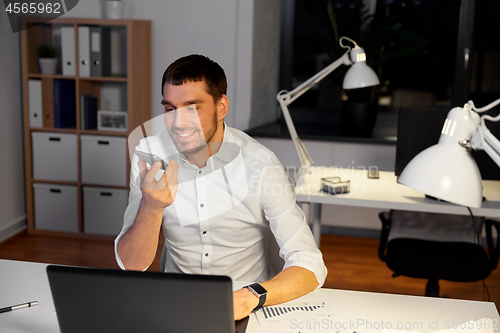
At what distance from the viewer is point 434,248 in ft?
7.40

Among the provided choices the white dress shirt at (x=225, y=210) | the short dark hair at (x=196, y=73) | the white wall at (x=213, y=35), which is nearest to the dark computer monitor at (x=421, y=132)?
the white dress shirt at (x=225, y=210)

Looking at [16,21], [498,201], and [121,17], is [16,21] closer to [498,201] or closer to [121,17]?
[121,17]

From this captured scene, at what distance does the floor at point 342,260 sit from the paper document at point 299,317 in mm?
1558

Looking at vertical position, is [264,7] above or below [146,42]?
above

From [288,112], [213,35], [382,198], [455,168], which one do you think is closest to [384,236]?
[382,198]

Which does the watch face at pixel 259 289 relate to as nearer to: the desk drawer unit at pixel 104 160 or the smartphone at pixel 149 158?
the smartphone at pixel 149 158

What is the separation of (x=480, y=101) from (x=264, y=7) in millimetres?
1816

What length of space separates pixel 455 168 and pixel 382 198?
4.86 feet

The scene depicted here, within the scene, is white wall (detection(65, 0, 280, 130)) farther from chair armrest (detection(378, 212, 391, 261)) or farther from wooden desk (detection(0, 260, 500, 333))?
wooden desk (detection(0, 260, 500, 333))

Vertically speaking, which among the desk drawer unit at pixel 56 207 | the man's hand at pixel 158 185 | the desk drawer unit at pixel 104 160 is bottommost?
the desk drawer unit at pixel 56 207

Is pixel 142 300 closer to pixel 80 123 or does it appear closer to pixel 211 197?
pixel 211 197

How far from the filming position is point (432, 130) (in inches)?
94.3

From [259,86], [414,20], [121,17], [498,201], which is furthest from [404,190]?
[121,17]

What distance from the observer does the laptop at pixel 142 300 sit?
847 millimetres
